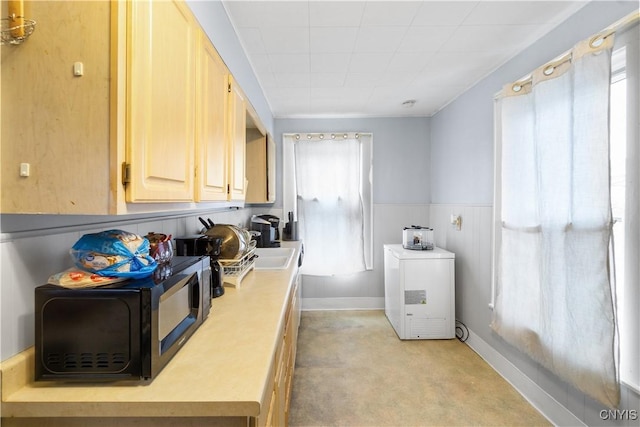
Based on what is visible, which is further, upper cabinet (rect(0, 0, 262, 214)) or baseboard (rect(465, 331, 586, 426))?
baseboard (rect(465, 331, 586, 426))

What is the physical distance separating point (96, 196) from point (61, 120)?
0.18 metres

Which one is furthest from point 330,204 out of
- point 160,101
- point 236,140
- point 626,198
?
point 160,101

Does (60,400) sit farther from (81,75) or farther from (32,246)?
(81,75)

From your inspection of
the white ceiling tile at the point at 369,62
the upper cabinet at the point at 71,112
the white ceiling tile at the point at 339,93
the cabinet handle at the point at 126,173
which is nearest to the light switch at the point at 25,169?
the upper cabinet at the point at 71,112

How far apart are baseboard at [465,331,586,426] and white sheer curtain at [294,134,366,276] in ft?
5.10

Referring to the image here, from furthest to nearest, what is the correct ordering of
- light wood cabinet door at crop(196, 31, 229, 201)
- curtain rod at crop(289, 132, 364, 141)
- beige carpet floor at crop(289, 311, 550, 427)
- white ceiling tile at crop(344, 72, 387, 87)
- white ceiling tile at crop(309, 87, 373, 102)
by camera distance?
curtain rod at crop(289, 132, 364, 141) < white ceiling tile at crop(309, 87, 373, 102) < white ceiling tile at crop(344, 72, 387, 87) < beige carpet floor at crop(289, 311, 550, 427) < light wood cabinet door at crop(196, 31, 229, 201)

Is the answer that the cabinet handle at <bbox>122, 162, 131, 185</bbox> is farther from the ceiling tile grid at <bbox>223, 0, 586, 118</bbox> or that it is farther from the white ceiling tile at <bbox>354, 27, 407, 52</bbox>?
the white ceiling tile at <bbox>354, 27, 407, 52</bbox>

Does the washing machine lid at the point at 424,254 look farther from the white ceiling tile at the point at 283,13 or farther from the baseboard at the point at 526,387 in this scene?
the white ceiling tile at the point at 283,13

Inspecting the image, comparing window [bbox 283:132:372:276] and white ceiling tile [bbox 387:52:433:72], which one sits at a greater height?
white ceiling tile [bbox 387:52:433:72]

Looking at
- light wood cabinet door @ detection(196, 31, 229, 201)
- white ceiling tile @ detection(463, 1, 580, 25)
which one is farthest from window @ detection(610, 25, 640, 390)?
light wood cabinet door @ detection(196, 31, 229, 201)

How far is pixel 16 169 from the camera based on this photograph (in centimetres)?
64

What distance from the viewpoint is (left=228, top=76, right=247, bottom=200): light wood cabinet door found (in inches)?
57.8

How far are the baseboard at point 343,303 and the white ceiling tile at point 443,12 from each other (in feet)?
9.90

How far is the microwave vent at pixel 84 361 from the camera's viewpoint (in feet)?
2.32
